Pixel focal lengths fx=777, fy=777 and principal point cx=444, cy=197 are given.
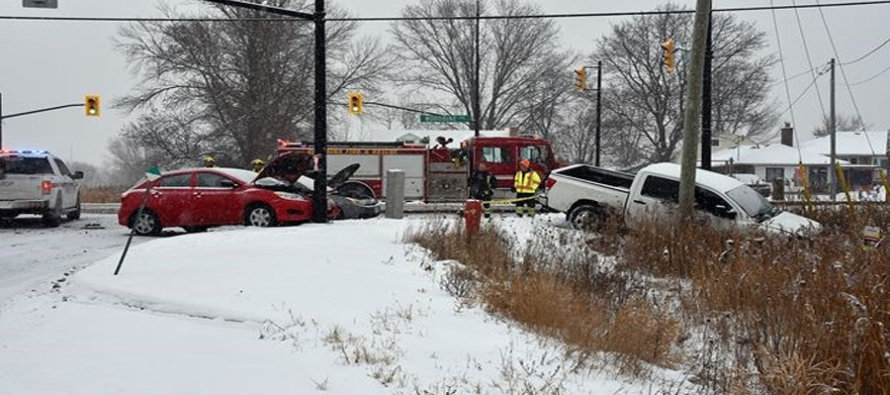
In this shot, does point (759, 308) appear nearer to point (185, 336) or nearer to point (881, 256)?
point (881, 256)

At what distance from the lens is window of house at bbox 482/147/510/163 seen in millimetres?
24516

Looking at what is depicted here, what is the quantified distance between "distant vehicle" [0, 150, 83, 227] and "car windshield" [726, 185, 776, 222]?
46.3ft

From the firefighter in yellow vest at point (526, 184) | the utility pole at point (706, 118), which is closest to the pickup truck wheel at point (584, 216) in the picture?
the firefighter in yellow vest at point (526, 184)

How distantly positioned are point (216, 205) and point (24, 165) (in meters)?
5.33

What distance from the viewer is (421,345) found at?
568cm

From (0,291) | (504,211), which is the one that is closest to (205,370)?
(0,291)

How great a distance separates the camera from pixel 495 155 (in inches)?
966

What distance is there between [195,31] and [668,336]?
41.2m

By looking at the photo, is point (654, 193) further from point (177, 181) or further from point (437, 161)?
point (437, 161)

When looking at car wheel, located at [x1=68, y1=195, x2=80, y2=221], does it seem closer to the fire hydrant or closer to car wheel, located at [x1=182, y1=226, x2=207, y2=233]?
car wheel, located at [x1=182, y1=226, x2=207, y2=233]

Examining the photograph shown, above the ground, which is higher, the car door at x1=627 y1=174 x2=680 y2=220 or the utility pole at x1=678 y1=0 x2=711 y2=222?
the utility pole at x1=678 y1=0 x2=711 y2=222

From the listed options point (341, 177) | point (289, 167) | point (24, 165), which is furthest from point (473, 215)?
point (24, 165)

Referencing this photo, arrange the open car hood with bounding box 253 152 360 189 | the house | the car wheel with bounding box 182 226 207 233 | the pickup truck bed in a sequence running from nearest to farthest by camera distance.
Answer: the pickup truck bed
the car wheel with bounding box 182 226 207 233
the open car hood with bounding box 253 152 360 189
the house

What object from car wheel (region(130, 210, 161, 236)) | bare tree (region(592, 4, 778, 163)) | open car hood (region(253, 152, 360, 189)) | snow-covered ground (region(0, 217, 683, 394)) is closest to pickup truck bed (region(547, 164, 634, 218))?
open car hood (region(253, 152, 360, 189))
